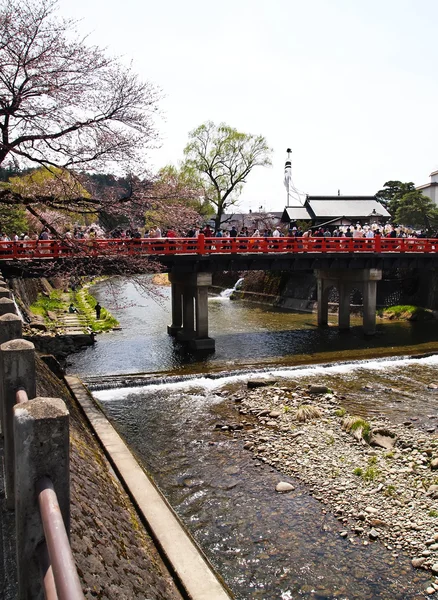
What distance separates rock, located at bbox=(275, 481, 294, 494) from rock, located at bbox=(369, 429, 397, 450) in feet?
9.23

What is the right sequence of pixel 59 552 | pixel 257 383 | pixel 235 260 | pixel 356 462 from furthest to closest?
pixel 235 260 < pixel 257 383 < pixel 356 462 < pixel 59 552

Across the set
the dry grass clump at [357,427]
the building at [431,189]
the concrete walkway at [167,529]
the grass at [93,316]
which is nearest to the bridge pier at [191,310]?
the grass at [93,316]

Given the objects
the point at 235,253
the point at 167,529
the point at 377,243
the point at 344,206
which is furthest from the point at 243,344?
the point at 344,206

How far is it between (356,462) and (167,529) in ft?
16.1

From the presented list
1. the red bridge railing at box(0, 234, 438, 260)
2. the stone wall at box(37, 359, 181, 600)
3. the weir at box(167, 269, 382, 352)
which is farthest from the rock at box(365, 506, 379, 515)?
the weir at box(167, 269, 382, 352)

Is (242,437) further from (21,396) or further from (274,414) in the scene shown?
(21,396)

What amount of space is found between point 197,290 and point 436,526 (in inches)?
693

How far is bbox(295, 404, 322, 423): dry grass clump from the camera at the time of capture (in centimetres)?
1397

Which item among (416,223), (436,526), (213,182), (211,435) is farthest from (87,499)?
(416,223)

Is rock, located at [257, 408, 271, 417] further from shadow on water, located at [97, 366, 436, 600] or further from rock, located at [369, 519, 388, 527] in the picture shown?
rock, located at [369, 519, 388, 527]

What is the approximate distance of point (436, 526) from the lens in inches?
346

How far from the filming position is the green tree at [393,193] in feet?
209

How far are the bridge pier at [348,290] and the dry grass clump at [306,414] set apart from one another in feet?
50.7

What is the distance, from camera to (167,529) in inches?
321
